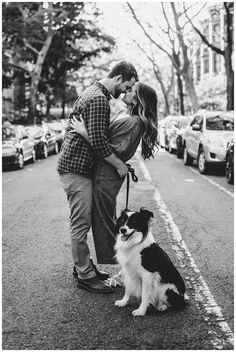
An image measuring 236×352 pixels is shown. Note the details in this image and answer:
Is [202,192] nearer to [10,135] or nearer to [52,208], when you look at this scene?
[52,208]

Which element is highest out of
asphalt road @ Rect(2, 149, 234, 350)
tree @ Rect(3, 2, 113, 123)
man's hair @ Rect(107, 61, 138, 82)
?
tree @ Rect(3, 2, 113, 123)

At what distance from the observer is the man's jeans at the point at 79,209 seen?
4762 mm

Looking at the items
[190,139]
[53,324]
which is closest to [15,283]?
[53,324]

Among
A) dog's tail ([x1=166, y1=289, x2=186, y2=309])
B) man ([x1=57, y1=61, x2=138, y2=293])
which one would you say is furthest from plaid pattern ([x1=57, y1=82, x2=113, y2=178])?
dog's tail ([x1=166, y1=289, x2=186, y2=309])

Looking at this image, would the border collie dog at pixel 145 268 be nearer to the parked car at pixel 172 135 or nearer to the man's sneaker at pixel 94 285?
the man's sneaker at pixel 94 285

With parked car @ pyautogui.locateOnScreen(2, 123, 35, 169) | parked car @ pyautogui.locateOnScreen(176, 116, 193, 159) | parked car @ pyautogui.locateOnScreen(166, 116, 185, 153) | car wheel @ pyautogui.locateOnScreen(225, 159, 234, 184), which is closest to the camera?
car wheel @ pyautogui.locateOnScreen(225, 159, 234, 184)

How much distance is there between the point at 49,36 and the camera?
3400 centimetres

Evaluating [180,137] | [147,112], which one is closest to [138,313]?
[147,112]

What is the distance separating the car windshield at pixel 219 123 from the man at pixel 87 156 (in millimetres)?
11301

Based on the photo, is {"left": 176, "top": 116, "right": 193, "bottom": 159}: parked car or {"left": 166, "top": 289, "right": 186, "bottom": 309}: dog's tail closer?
{"left": 166, "top": 289, "right": 186, "bottom": 309}: dog's tail

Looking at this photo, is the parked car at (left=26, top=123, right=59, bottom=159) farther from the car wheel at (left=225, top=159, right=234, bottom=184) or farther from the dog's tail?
the dog's tail

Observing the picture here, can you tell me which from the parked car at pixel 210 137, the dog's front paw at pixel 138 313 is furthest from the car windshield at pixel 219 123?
the dog's front paw at pixel 138 313

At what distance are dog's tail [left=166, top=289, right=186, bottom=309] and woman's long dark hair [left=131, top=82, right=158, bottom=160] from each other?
1264 millimetres

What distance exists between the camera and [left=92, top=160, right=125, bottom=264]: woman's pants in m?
4.75
